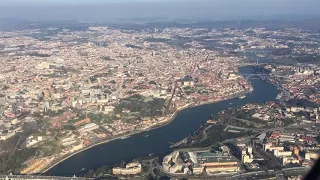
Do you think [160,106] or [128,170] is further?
[160,106]

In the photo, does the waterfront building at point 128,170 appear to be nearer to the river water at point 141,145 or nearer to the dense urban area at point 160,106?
the dense urban area at point 160,106

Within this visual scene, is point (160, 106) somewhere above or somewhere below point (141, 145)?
above

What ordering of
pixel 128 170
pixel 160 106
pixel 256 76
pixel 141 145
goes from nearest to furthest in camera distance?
1. pixel 128 170
2. pixel 141 145
3. pixel 160 106
4. pixel 256 76

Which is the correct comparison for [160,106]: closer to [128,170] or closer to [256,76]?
[128,170]

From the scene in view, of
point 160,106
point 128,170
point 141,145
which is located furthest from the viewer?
point 160,106

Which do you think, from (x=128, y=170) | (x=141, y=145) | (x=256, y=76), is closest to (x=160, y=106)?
(x=141, y=145)

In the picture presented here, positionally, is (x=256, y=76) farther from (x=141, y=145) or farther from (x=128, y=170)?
(x=128, y=170)

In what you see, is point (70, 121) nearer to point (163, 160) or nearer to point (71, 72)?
point (163, 160)
